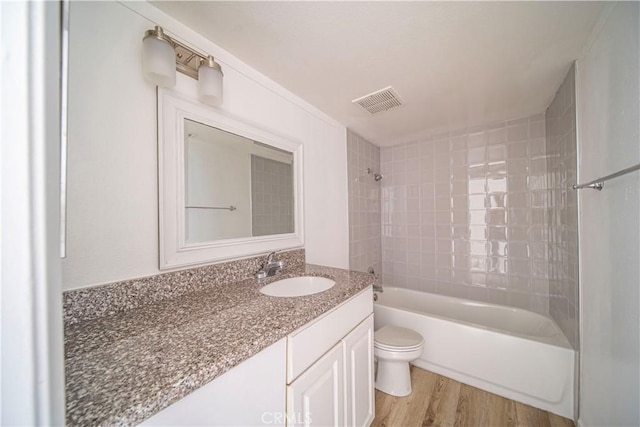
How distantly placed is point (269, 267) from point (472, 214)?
209cm

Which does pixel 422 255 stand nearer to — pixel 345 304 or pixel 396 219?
pixel 396 219

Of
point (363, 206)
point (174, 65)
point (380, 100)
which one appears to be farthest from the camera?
point (363, 206)

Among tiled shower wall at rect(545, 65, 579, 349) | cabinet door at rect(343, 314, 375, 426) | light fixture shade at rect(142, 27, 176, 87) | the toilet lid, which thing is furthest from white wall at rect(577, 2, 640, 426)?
light fixture shade at rect(142, 27, 176, 87)

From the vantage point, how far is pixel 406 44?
119cm

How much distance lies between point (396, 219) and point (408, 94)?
4.86 ft

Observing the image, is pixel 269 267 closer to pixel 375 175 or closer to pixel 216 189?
pixel 216 189

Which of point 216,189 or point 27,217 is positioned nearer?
point 27,217

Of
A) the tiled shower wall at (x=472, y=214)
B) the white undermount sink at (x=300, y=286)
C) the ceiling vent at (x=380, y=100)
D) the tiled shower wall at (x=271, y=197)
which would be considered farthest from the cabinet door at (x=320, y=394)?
the tiled shower wall at (x=472, y=214)

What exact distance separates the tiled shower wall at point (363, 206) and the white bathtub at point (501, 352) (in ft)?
2.02

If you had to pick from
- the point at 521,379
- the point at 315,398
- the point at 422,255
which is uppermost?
the point at 422,255

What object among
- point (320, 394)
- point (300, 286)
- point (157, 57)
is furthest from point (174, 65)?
point (320, 394)

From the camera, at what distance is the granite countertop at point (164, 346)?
43 cm

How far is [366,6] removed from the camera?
0.98 m

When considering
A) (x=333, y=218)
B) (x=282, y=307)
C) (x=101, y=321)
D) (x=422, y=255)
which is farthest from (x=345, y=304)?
(x=422, y=255)
